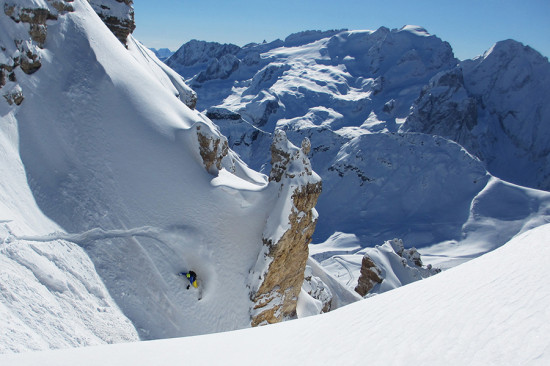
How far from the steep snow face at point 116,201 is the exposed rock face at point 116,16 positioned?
6.70 metres

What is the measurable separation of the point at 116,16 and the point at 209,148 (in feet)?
55.8

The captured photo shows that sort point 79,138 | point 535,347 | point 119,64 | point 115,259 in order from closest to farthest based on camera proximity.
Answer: point 535,347, point 115,259, point 79,138, point 119,64

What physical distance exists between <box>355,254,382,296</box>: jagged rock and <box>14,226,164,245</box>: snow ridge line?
21213mm

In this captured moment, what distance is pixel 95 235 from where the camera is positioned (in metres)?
15.6

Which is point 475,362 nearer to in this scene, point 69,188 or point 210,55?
point 69,188

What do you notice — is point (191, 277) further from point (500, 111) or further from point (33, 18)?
point (500, 111)

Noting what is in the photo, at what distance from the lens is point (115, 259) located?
15.2 m

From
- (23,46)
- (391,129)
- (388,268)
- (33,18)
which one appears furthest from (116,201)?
(391,129)

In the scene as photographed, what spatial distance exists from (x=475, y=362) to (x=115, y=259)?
14316 mm

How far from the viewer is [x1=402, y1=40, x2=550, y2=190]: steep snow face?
10175cm

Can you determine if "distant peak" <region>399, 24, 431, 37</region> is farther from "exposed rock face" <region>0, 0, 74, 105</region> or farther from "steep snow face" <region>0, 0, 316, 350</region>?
"exposed rock face" <region>0, 0, 74, 105</region>

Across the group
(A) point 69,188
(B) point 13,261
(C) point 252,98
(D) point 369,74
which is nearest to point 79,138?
(A) point 69,188

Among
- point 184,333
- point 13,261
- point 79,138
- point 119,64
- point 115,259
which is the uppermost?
point 119,64

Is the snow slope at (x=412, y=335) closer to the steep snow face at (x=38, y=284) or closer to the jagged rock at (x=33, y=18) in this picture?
the steep snow face at (x=38, y=284)
